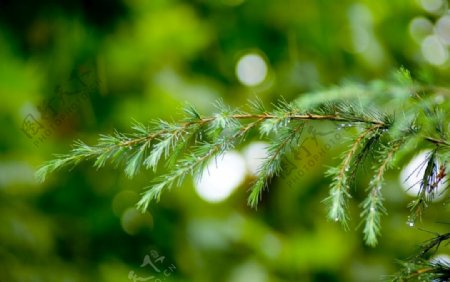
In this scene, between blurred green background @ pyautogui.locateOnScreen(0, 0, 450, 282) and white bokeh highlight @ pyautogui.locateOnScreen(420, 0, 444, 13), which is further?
white bokeh highlight @ pyautogui.locateOnScreen(420, 0, 444, 13)

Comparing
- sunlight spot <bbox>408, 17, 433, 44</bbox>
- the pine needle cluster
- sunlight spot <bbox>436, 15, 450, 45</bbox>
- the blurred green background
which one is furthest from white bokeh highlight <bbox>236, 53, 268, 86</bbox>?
the pine needle cluster

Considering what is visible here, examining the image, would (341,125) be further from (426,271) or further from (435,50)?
(435,50)

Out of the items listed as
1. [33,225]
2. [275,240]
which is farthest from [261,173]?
[275,240]

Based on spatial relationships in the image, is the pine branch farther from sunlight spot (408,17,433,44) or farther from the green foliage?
sunlight spot (408,17,433,44)

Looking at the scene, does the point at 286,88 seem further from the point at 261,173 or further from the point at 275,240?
the point at 261,173

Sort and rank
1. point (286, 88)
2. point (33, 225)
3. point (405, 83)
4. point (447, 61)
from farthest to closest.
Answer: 1. point (447, 61)
2. point (286, 88)
3. point (33, 225)
4. point (405, 83)

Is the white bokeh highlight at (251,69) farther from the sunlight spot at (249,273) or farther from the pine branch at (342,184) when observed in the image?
the pine branch at (342,184)

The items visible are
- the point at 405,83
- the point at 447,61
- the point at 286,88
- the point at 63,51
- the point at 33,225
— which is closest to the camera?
the point at 405,83
